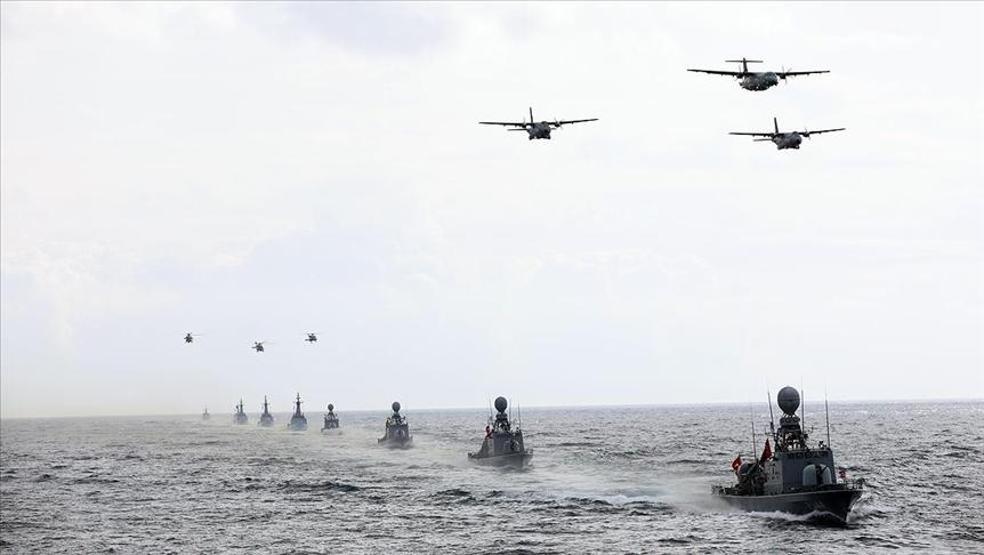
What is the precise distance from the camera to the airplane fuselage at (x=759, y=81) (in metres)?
69.8

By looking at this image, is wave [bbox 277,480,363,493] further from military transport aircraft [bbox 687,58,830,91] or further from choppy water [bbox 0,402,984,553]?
military transport aircraft [bbox 687,58,830,91]

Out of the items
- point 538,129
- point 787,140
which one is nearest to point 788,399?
point 787,140

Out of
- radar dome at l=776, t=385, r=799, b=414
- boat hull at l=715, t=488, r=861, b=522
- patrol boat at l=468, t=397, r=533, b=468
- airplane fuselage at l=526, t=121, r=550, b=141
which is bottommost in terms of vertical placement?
boat hull at l=715, t=488, r=861, b=522

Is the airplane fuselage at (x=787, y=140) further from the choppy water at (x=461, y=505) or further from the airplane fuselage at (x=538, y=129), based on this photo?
the choppy water at (x=461, y=505)

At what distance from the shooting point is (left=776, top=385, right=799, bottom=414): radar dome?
68.9 metres

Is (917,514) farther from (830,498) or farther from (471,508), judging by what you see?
(471,508)

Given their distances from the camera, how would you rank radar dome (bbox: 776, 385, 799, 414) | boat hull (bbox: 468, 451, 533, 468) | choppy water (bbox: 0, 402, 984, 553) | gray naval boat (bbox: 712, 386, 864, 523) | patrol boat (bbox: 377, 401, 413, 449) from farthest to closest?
1. patrol boat (bbox: 377, 401, 413, 449)
2. boat hull (bbox: 468, 451, 533, 468)
3. radar dome (bbox: 776, 385, 799, 414)
4. gray naval boat (bbox: 712, 386, 864, 523)
5. choppy water (bbox: 0, 402, 984, 553)

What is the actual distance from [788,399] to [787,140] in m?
18.8

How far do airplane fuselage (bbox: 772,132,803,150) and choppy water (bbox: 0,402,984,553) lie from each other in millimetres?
26065

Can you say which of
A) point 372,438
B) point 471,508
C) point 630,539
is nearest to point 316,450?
point 372,438

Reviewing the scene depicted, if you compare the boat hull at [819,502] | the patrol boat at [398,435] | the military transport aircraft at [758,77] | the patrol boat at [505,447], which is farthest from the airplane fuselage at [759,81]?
the patrol boat at [398,435]

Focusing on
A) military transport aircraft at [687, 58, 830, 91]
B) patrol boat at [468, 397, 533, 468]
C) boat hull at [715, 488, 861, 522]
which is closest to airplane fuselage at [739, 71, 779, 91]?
military transport aircraft at [687, 58, 830, 91]

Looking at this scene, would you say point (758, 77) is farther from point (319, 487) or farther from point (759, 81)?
point (319, 487)

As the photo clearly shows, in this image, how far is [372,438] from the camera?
632 feet
